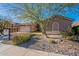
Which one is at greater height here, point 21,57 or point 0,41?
point 0,41

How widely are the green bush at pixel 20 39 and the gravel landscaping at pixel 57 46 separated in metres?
0.08

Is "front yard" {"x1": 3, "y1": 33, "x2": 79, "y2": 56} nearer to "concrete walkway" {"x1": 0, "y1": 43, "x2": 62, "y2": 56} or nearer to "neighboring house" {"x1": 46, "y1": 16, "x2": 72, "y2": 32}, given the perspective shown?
"concrete walkway" {"x1": 0, "y1": 43, "x2": 62, "y2": 56}

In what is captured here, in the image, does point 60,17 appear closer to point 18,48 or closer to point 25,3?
point 25,3

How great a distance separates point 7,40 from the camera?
5.47 metres

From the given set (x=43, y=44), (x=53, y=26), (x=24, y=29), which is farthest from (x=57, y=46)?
(x=24, y=29)

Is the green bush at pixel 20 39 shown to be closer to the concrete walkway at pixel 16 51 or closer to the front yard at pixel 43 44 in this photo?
the front yard at pixel 43 44

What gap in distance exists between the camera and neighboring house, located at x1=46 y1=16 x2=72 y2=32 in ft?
17.7

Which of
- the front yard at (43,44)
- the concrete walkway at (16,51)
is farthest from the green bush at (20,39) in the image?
the concrete walkway at (16,51)

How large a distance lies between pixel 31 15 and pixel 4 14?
603 millimetres

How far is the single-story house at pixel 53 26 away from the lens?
17.7 ft

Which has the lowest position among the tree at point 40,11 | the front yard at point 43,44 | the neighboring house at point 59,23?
the front yard at point 43,44

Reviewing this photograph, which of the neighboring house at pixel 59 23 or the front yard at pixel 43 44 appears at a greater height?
the neighboring house at pixel 59 23

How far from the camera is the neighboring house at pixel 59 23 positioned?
212 inches

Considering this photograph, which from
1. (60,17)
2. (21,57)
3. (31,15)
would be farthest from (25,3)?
(21,57)
